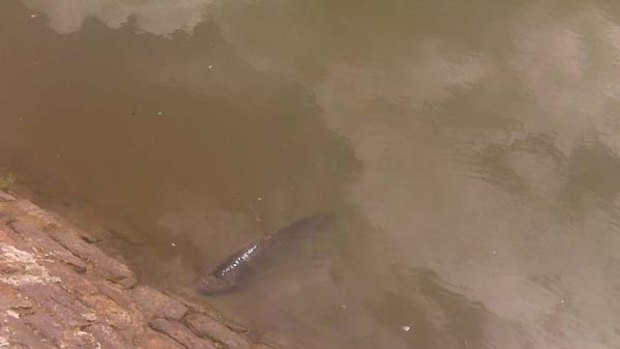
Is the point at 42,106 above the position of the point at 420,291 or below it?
above

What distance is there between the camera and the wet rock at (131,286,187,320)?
14.7ft

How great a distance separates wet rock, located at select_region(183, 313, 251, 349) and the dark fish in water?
228mm

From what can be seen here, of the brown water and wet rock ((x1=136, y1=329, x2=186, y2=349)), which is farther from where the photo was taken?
the brown water

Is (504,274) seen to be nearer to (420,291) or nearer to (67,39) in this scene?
(420,291)

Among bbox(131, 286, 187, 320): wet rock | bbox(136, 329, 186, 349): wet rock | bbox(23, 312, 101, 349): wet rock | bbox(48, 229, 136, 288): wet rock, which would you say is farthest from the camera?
bbox(48, 229, 136, 288): wet rock

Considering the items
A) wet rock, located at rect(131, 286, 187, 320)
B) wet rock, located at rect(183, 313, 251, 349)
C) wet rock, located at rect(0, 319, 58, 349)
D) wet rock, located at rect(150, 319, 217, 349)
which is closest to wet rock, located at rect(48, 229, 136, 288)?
wet rock, located at rect(131, 286, 187, 320)

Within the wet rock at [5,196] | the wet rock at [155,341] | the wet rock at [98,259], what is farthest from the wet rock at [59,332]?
the wet rock at [5,196]

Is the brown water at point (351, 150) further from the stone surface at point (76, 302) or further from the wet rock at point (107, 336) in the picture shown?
the wet rock at point (107, 336)

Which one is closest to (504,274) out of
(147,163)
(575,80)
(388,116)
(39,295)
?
(388,116)

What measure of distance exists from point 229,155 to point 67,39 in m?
1.97

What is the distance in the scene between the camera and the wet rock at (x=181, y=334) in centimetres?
431

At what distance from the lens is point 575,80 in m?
5.87

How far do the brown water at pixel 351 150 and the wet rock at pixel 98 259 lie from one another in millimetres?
153

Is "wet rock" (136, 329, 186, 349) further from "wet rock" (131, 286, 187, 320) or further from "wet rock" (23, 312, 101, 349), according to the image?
"wet rock" (23, 312, 101, 349)
